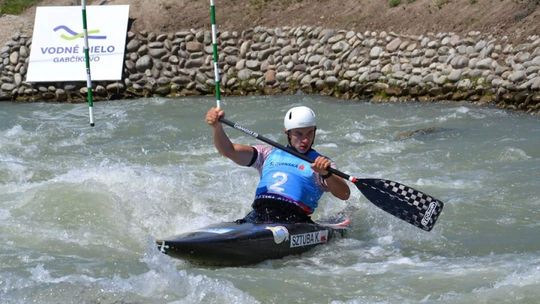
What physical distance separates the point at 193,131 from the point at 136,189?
4046 mm

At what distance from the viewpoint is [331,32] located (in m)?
15.4

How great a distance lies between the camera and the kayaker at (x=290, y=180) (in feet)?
22.4

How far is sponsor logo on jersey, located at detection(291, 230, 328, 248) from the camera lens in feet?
22.2

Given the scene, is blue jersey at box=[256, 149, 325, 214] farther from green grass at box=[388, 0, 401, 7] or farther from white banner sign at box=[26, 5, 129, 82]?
white banner sign at box=[26, 5, 129, 82]

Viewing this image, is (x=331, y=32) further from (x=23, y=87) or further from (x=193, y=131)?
(x=23, y=87)

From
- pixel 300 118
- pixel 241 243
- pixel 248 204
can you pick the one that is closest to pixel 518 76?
pixel 248 204

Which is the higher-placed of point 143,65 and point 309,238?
point 309,238

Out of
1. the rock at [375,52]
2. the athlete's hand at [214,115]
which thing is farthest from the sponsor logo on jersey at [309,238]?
the rock at [375,52]

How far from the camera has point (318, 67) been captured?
15.1 m

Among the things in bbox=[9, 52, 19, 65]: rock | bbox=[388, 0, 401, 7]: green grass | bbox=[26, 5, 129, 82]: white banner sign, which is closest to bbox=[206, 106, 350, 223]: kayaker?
bbox=[388, 0, 401, 7]: green grass

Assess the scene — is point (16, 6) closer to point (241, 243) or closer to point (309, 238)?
point (309, 238)

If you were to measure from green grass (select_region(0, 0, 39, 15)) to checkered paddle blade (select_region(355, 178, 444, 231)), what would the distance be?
12.7 metres

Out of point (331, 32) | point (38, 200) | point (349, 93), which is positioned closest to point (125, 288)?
point (38, 200)

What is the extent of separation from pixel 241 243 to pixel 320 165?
723mm
